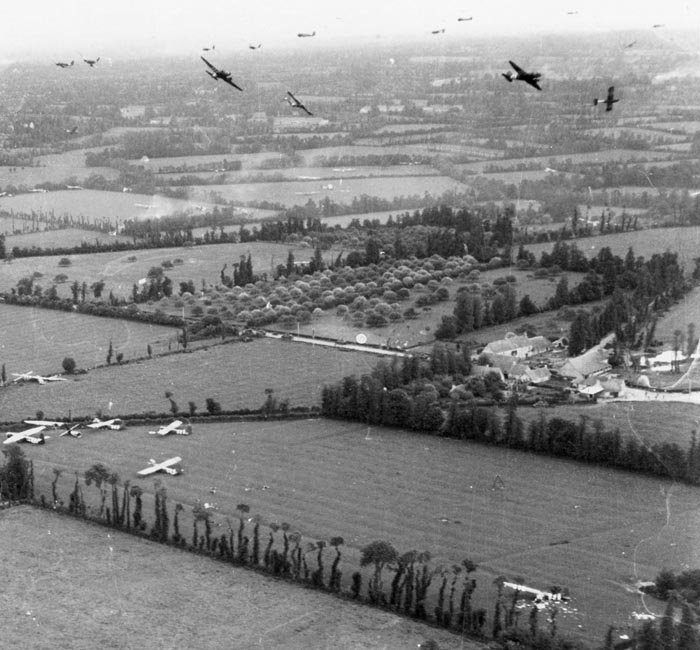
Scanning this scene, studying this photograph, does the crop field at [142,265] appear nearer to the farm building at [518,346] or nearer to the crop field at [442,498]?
the farm building at [518,346]

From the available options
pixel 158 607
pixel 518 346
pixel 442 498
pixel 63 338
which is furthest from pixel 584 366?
pixel 158 607

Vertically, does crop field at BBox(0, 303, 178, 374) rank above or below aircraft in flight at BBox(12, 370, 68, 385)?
above

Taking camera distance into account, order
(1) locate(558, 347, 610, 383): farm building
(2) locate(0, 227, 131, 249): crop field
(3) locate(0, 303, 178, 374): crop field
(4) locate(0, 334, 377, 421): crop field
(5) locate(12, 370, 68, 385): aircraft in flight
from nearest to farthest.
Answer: (4) locate(0, 334, 377, 421): crop field
(1) locate(558, 347, 610, 383): farm building
(5) locate(12, 370, 68, 385): aircraft in flight
(3) locate(0, 303, 178, 374): crop field
(2) locate(0, 227, 131, 249): crop field

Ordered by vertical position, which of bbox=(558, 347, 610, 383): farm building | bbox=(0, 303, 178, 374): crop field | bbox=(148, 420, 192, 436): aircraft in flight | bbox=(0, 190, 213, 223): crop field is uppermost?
bbox=(0, 190, 213, 223): crop field

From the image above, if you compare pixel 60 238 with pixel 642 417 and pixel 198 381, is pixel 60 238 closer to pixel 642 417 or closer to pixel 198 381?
pixel 198 381

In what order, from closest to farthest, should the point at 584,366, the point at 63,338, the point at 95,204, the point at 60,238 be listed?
the point at 584,366 → the point at 63,338 → the point at 60,238 → the point at 95,204

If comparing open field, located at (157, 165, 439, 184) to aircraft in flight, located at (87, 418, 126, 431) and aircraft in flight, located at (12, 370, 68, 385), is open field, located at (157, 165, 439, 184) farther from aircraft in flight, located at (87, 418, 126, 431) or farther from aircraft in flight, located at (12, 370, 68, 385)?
aircraft in flight, located at (87, 418, 126, 431)

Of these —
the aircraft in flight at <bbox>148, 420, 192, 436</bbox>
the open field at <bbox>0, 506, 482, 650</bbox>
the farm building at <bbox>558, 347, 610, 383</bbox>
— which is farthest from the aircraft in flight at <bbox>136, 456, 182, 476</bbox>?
the farm building at <bbox>558, 347, 610, 383</bbox>
